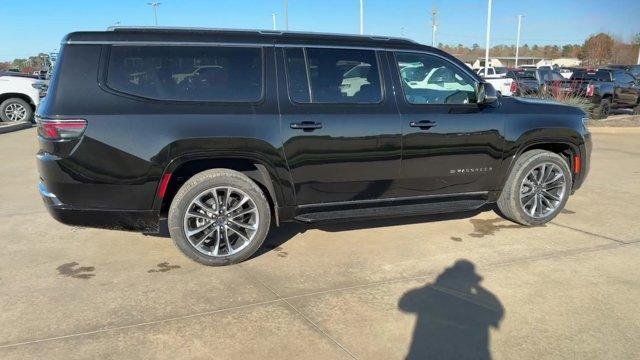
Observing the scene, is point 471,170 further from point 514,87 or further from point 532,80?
point 532,80

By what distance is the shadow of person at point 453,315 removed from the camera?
122 inches

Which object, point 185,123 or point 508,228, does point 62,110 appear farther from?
point 508,228

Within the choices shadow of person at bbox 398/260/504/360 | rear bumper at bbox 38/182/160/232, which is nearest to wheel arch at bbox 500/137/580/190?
shadow of person at bbox 398/260/504/360

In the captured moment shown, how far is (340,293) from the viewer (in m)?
3.86

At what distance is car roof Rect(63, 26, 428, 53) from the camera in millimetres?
3996

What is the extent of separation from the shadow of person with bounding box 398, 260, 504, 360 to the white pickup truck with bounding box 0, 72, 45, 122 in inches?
499

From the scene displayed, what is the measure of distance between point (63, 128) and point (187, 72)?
1.02m

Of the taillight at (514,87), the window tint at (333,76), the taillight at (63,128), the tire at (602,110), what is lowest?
the tire at (602,110)

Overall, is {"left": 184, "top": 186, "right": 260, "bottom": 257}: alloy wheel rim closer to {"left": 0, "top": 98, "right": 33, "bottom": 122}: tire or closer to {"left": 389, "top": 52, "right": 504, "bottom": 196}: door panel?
{"left": 389, "top": 52, "right": 504, "bottom": 196}: door panel

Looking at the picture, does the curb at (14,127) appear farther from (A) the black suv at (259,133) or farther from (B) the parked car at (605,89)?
(B) the parked car at (605,89)

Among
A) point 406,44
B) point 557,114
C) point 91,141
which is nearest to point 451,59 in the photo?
point 406,44

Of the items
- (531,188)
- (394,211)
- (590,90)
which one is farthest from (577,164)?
(590,90)

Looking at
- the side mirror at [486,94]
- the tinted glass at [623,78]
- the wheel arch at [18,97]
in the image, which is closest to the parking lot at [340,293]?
the side mirror at [486,94]

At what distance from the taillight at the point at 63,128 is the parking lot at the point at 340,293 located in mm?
1147
